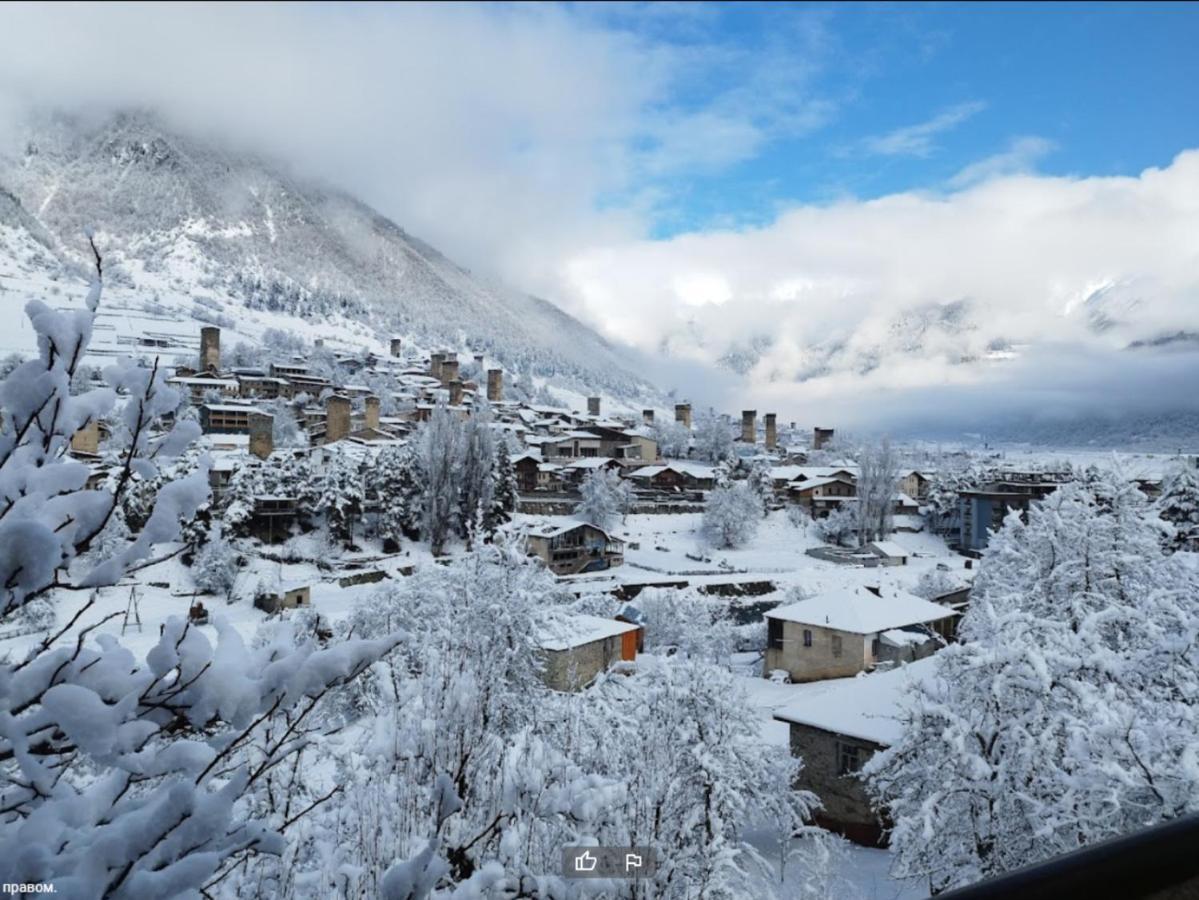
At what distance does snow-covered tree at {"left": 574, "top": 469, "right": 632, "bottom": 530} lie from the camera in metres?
41.7

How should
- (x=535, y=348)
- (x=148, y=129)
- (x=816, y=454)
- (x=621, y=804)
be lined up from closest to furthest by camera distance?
(x=621, y=804) < (x=816, y=454) < (x=535, y=348) < (x=148, y=129)

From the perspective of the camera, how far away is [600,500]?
41.6 meters

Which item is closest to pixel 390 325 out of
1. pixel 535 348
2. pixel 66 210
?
pixel 535 348

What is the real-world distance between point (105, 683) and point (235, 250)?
494 feet

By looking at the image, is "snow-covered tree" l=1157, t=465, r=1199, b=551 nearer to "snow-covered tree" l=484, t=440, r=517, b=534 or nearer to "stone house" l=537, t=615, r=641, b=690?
"stone house" l=537, t=615, r=641, b=690

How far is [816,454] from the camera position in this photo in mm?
75750

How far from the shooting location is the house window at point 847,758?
563 inches

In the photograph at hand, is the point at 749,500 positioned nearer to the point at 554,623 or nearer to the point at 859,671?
the point at 859,671

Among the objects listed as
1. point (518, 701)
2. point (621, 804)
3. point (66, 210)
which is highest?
point (66, 210)

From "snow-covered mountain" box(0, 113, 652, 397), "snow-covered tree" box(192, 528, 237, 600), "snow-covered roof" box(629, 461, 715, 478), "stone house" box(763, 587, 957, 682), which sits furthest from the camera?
"snow-covered mountain" box(0, 113, 652, 397)

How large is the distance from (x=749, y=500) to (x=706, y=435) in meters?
26.1

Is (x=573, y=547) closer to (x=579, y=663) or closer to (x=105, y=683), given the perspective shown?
(x=579, y=663)

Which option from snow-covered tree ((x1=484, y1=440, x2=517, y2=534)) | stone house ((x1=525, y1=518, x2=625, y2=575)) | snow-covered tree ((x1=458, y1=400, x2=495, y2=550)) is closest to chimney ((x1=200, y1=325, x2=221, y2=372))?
snow-covered tree ((x1=484, y1=440, x2=517, y2=534))

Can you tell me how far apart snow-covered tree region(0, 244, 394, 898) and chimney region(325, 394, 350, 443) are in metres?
49.2
